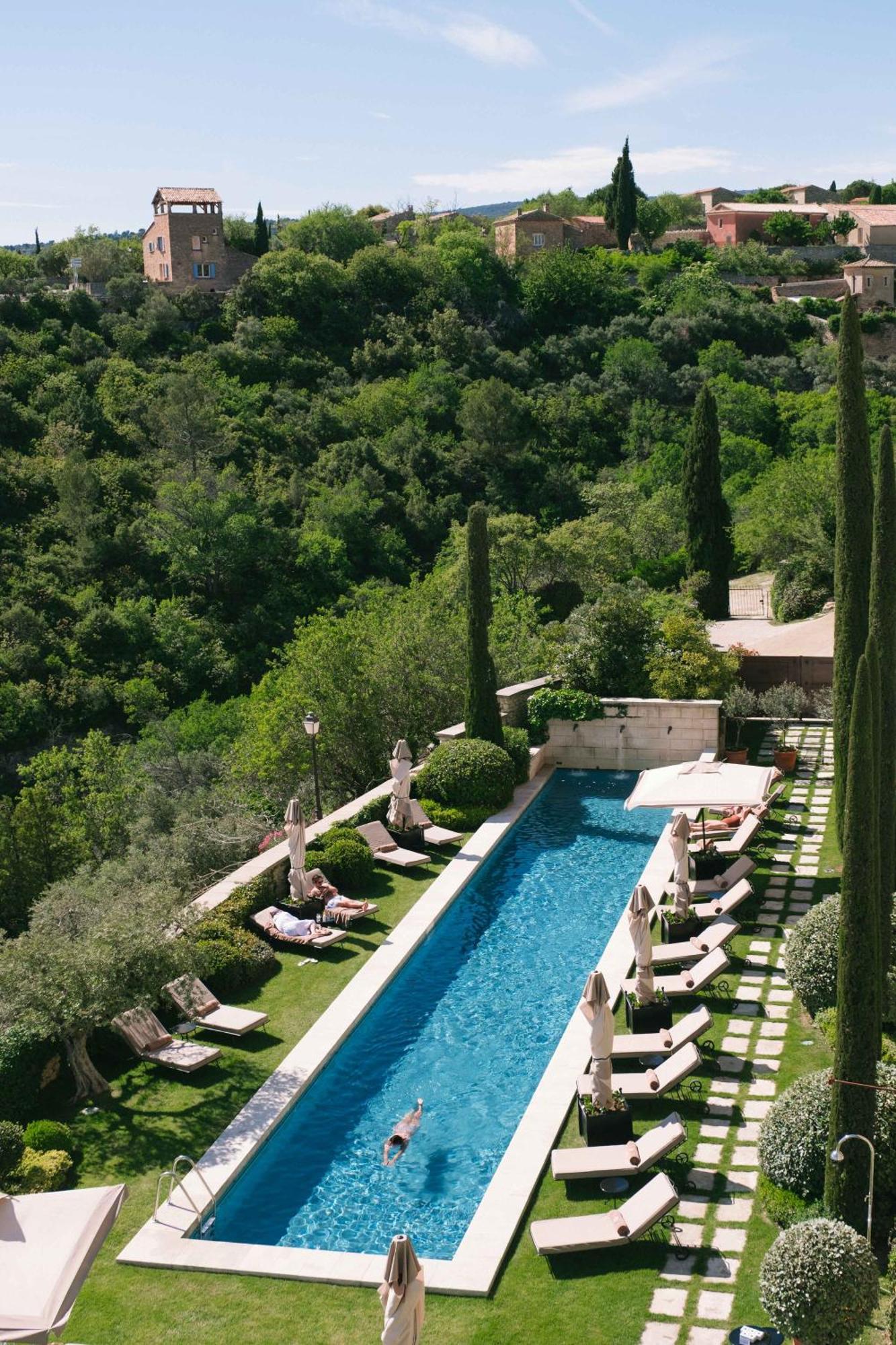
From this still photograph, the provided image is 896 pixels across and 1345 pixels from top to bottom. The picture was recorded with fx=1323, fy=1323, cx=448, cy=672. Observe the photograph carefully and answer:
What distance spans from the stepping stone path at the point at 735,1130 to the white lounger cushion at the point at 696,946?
17.9 inches

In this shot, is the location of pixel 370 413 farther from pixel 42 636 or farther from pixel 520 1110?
pixel 520 1110

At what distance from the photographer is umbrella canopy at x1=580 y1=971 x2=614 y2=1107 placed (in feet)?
38.1

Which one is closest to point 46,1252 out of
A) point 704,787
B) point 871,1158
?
point 871,1158

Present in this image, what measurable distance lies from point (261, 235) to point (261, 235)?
4 centimetres

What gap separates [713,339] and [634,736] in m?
63.7

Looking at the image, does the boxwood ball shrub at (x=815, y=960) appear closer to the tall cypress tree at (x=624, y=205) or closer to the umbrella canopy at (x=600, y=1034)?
the umbrella canopy at (x=600, y=1034)

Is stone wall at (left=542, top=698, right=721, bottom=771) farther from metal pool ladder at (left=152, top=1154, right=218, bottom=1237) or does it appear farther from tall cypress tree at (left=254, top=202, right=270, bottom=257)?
tall cypress tree at (left=254, top=202, right=270, bottom=257)

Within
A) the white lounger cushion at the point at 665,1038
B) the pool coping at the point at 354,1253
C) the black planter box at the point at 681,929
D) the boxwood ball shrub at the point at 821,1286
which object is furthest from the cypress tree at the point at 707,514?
the boxwood ball shrub at the point at 821,1286

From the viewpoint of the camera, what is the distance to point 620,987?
14.9 metres

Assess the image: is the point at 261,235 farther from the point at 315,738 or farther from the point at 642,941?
the point at 642,941

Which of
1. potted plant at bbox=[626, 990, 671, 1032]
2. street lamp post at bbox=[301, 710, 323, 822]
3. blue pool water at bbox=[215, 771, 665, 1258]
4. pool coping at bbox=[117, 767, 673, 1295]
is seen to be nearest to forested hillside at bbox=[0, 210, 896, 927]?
street lamp post at bbox=[301, 710, 323, 822]

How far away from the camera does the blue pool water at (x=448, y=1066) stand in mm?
11539

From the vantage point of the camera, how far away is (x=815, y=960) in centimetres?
1313

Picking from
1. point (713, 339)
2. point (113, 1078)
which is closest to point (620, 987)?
point (113, 1078)
